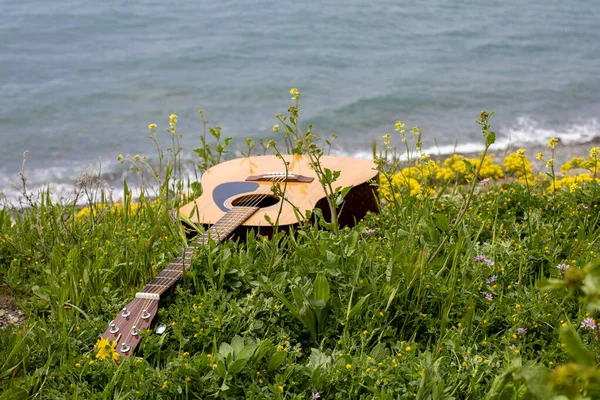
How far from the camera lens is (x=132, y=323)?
7.00 feet

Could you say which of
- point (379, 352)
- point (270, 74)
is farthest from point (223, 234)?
point (270, 74)

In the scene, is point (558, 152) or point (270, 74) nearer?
point (558, 152)

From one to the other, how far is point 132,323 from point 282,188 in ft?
4.13

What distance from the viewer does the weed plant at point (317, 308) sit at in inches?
76.6

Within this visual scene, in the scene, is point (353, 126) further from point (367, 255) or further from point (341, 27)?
point (367, 255)

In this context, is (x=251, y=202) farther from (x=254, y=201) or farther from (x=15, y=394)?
(x=15, y=394)

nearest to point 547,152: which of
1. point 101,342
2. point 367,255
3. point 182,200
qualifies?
point 182,200

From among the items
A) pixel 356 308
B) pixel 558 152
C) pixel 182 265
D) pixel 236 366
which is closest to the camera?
pixel 236 366

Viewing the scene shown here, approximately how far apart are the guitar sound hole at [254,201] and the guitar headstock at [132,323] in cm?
90

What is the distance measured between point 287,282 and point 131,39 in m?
11.3

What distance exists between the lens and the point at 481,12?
16.0 m

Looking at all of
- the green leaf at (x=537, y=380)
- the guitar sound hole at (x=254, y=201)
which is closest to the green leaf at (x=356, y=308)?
the guitar sound hole at (x=254, y=201)

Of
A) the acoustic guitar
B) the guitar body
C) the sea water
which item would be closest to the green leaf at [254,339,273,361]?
the acoustic guitar

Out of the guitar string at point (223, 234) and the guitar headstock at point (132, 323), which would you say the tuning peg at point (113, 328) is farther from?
the guitar string at point (223, 234)
